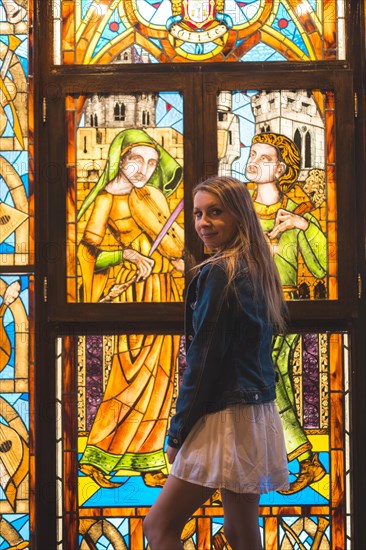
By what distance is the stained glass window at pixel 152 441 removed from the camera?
9.91ft

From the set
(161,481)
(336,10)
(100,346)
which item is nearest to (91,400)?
(100,346)

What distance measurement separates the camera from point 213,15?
3.09m

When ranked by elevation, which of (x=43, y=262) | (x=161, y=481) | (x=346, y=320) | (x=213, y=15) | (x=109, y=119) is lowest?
(x=161, y=481)

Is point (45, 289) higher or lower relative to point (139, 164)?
lower

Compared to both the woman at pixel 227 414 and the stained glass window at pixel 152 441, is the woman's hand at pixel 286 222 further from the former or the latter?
the woman at pixel 227 414

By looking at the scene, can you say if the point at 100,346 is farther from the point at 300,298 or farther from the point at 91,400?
the point at 300,298

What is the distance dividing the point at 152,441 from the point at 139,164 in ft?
3.53

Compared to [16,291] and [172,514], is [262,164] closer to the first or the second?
[16,291]

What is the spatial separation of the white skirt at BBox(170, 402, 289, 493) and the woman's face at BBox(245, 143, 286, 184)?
45.9 inches

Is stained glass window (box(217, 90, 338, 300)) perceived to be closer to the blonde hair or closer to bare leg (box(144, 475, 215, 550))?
the blonde hair

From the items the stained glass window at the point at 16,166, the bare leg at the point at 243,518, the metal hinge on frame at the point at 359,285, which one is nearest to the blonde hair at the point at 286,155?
the metal hinge on frame at the point at 359,285

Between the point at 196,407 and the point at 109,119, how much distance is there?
55.1 inches

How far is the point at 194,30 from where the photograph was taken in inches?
122

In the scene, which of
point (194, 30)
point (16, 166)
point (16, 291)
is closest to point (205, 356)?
point (16, 291)
